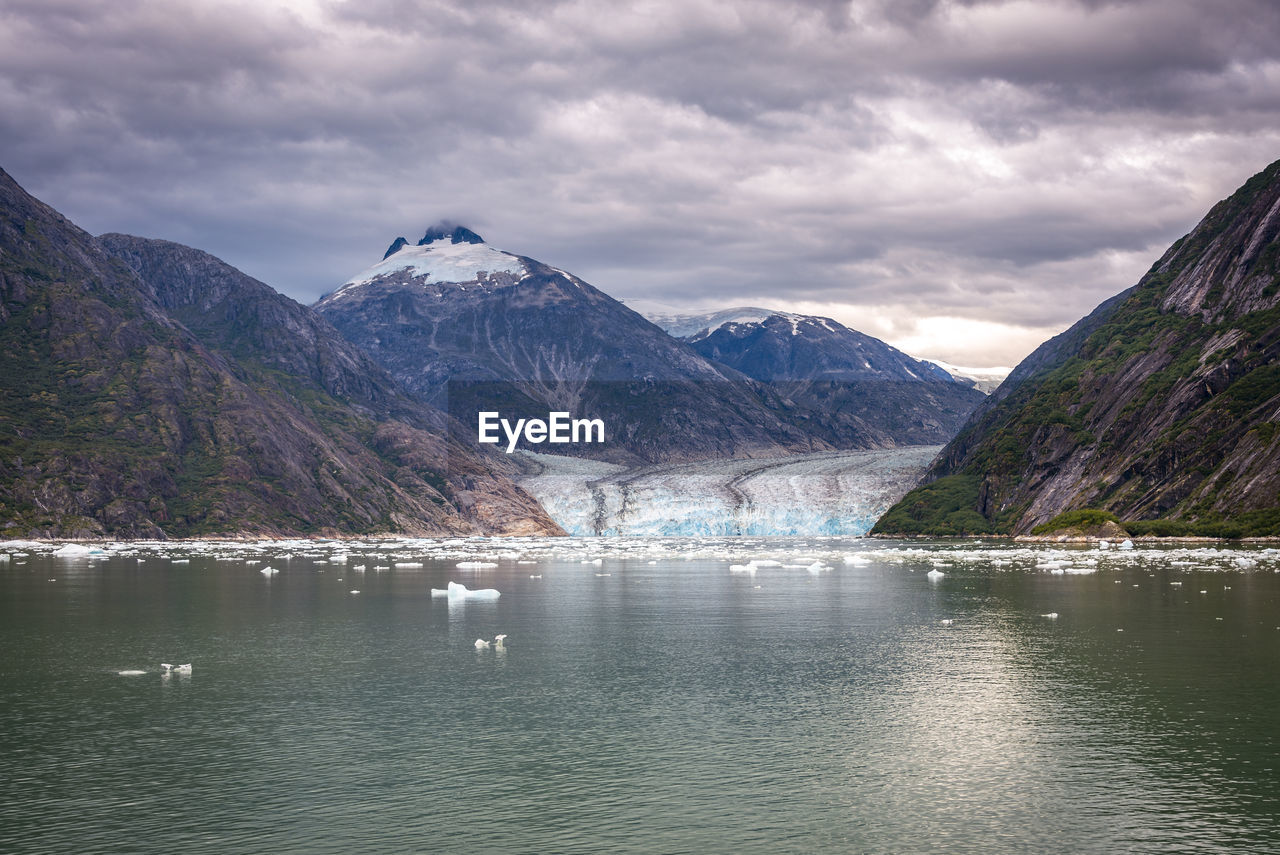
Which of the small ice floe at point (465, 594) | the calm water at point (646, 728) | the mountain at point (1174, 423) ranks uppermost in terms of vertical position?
the mountain at point (1174, 423)

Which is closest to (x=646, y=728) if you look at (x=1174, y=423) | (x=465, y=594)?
(x=465, y=594)

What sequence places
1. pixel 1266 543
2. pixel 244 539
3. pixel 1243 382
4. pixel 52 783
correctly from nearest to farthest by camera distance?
1. pixel 52 783
2. pixel 1266 543
3. pixel 1243 382
4. pixel 244 539

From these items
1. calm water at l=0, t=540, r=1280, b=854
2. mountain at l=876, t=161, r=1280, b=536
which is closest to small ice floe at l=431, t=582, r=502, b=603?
calm water at l=0, t=540, r=1280, b=854

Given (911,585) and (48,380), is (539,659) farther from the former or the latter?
(48,380)

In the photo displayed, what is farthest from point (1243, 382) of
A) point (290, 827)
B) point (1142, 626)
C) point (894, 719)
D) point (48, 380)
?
point (48, 380)

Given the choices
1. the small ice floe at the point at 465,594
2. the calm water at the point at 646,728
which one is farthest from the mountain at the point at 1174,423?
the small ice floe at the point at 465,594

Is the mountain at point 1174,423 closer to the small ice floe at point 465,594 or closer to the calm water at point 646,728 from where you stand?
the calm water at point 646,728
